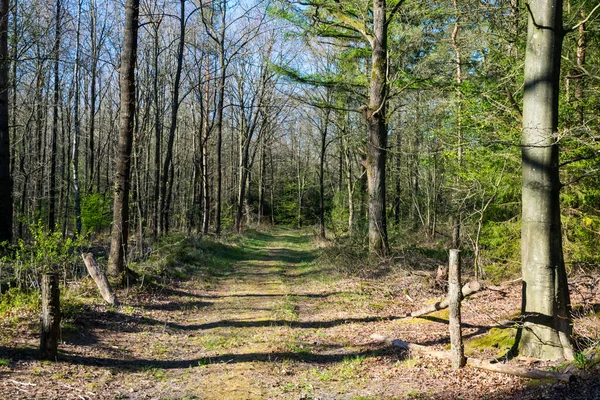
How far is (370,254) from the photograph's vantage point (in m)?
13.1

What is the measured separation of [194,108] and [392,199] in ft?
48.8

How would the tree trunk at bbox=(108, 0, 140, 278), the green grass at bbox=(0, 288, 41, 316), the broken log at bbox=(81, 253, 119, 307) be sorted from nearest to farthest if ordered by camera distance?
the green grass at bbox=(0, 288, 41, 316) < the broken log at bbox=(81, 253, 119, 307) < the tree trunk at bbox=(108, 0, 140, 278)

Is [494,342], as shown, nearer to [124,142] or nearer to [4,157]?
[124,142]

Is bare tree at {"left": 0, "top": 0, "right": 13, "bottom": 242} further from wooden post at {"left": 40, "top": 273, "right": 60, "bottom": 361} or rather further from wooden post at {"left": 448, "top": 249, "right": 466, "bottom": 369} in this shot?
wooden post at {"left": 448, "top": 249, "right": 466, "bottom": 369}

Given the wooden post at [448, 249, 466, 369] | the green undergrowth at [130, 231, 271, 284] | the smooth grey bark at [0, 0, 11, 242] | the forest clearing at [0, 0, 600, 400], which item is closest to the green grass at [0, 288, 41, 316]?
the forest clearing at [0, 0, 600, 400]

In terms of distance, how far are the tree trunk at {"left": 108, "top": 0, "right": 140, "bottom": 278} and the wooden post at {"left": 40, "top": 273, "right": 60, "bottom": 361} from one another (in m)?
4.19

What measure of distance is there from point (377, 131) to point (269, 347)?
26.8 ft

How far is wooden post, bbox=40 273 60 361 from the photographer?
5406 millimetres

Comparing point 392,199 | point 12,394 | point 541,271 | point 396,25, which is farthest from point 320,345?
point 392,199

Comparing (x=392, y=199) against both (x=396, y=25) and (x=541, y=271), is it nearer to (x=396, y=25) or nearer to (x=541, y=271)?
(x=396, y=25)

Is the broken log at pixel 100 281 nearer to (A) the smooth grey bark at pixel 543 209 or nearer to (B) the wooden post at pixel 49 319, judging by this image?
(B) the wooden post at pixel 49 319

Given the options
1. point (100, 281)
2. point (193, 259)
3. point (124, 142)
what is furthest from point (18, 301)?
point (193, 259)

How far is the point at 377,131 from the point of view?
1309 centimetres

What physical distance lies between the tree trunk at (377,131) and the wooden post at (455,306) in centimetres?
774
